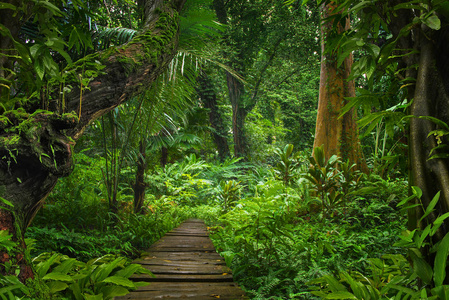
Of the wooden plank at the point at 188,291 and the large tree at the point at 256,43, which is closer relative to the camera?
the wooden plank at the point at 188,291

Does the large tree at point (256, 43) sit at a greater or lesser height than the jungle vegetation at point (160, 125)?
greater

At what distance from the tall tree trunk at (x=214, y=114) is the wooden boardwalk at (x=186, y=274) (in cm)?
918

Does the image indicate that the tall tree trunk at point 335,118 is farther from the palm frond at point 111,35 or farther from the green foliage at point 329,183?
the palm frond at point 111,35

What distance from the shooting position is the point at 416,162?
1.19m

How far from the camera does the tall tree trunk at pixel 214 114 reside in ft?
39.6

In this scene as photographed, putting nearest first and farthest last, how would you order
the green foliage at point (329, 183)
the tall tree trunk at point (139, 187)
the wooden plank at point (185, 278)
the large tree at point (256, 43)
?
1. the wooden plank at point (185, 278)
2. the green foliage at point (329, 183)
3. the tall tree trunk at point (139, 187)
4. the large tree at point (256, 43)

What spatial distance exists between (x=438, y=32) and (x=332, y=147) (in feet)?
14.0

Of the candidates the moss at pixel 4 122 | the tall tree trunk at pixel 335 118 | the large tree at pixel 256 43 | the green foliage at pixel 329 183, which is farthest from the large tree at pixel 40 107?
the large tree at pixel 256 43

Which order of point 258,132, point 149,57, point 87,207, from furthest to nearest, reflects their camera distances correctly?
point 258,132
point 87,207
point 149,57

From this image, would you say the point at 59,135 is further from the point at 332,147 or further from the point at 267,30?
the point at 267,30

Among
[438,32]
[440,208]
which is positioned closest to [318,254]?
[440,208]

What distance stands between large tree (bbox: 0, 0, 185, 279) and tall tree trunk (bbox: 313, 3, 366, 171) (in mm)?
4236

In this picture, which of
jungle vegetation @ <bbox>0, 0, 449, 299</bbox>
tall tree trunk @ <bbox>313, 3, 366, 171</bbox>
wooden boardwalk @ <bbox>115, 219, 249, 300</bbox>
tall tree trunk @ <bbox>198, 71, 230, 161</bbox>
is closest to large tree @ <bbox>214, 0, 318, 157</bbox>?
tall tree trunk @ <bbox>198, 71, 230, 161</bbox>

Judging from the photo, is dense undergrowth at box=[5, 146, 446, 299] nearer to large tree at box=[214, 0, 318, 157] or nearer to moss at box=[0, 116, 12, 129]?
moss at box=[0, 116, 12, 129]
